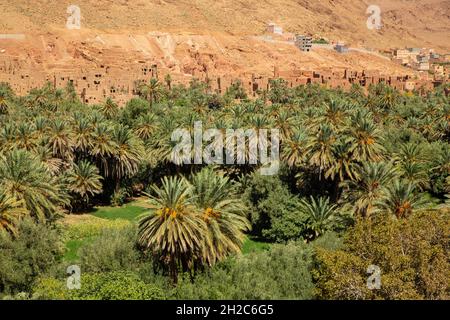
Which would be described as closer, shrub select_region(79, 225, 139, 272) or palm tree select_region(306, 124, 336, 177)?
shrub select_region(79, 225, 139, 272)

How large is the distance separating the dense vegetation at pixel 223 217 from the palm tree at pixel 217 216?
0.06 m

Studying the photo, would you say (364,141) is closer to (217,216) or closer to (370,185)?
(370,185)

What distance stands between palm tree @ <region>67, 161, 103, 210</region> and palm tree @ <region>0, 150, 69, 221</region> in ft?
33.7

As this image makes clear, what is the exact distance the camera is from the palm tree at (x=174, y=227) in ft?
64.6

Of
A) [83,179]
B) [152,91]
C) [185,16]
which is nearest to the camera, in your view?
[83,179]

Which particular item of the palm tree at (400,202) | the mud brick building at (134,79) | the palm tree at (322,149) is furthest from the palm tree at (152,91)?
the palm tree at (400,202)

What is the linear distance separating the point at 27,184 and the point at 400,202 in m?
17.8

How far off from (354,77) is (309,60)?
2069 cm

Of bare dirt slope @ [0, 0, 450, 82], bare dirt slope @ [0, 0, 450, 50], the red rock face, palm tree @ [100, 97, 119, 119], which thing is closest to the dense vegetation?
palm tree @ [100, 97, 119, 119]

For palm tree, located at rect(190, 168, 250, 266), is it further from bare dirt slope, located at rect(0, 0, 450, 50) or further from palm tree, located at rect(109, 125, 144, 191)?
bare dirt slope, located at rect(0, 0, 450, 50)

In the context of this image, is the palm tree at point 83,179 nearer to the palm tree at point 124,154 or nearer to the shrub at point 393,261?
the palm tree at point 124,154

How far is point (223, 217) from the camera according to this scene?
2152 cm

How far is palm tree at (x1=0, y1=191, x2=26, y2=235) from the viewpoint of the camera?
73.7 ft

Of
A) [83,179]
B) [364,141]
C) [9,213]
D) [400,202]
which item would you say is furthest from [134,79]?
[400,202]
